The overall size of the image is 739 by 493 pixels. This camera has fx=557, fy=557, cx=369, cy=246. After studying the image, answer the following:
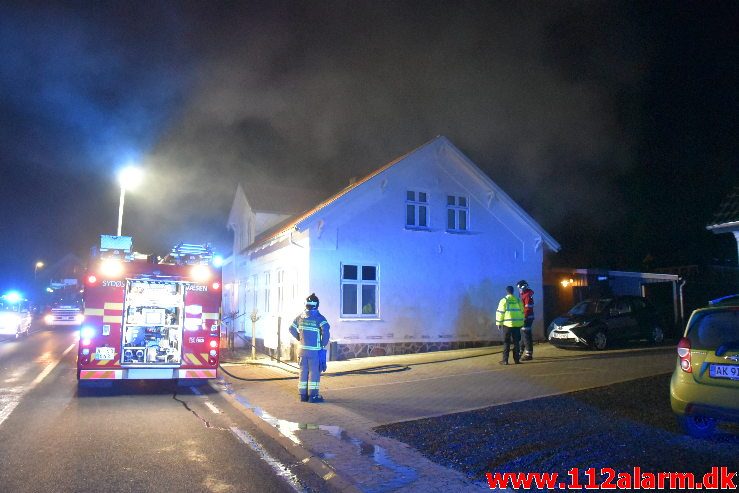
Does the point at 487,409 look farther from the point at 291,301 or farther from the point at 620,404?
the point at 291,301

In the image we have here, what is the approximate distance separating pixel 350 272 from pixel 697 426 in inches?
408

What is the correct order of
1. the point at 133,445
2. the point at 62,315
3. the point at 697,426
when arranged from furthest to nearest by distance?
the point at 62,315, the point at 133,445, the point at 697,426

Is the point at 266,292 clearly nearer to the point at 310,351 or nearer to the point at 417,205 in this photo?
the point at 417,205

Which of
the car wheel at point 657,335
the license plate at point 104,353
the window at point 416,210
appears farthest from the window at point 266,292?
the car wheel at point 657,335

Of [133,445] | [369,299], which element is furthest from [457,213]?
[133,445]

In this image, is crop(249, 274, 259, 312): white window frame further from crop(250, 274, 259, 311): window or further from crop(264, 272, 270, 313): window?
Result: crop(264, 272, 270, 313): window

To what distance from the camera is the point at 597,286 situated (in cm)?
1989

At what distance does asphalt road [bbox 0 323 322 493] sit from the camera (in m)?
5.30

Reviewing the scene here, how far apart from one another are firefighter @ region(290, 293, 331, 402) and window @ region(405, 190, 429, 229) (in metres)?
7.70

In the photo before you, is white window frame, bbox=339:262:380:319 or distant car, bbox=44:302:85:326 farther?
distant car, bbox=44:302:85:326

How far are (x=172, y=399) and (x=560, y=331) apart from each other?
9960 mm

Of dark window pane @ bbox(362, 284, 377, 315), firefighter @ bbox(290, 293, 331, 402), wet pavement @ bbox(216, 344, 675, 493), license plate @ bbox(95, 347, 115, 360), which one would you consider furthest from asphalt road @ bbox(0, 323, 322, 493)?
dark window pane @ bbox(362, 284, 377, 315)

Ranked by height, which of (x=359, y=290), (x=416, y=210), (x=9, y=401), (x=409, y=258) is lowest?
(x=9, y=401)

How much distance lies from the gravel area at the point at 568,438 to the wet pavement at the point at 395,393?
0.39 m
